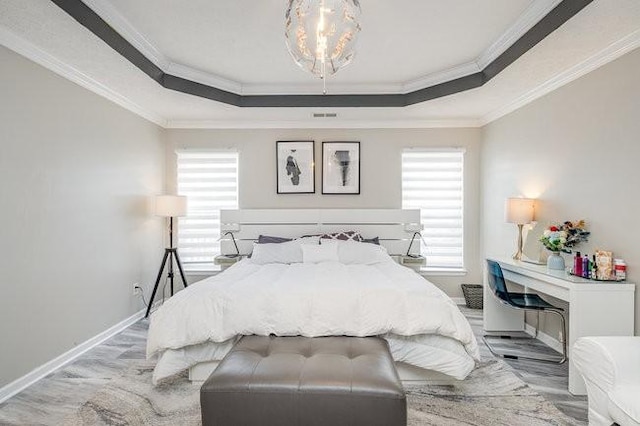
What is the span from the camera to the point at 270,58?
335cm

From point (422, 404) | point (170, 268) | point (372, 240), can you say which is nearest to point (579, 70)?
point (372, 240)

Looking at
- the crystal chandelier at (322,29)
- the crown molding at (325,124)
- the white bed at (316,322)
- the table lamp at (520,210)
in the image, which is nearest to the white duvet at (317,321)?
the white bed at (316,322)

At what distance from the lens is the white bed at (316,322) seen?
246 centimetres

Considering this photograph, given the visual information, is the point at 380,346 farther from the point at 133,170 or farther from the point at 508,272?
the point at 133,170

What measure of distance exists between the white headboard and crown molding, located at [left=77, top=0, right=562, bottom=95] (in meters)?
1.53

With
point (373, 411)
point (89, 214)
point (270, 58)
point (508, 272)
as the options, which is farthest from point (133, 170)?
point (508, 272)

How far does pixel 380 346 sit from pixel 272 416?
0.81 meters

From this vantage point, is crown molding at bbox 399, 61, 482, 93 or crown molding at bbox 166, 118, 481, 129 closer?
crown molding at bbox 399, 61, 482, 93

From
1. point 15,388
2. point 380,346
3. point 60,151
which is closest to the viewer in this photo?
point 380,346

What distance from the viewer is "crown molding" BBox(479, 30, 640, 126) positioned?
2.46 m

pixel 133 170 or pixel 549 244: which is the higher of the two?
pixel 133 170

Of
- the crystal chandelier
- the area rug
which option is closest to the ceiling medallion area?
the crystal chandelier

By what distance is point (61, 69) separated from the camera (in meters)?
2.91

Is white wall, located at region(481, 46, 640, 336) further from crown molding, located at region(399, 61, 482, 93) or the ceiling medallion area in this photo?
crown molding, located at region(399, 61, 482, 93)
